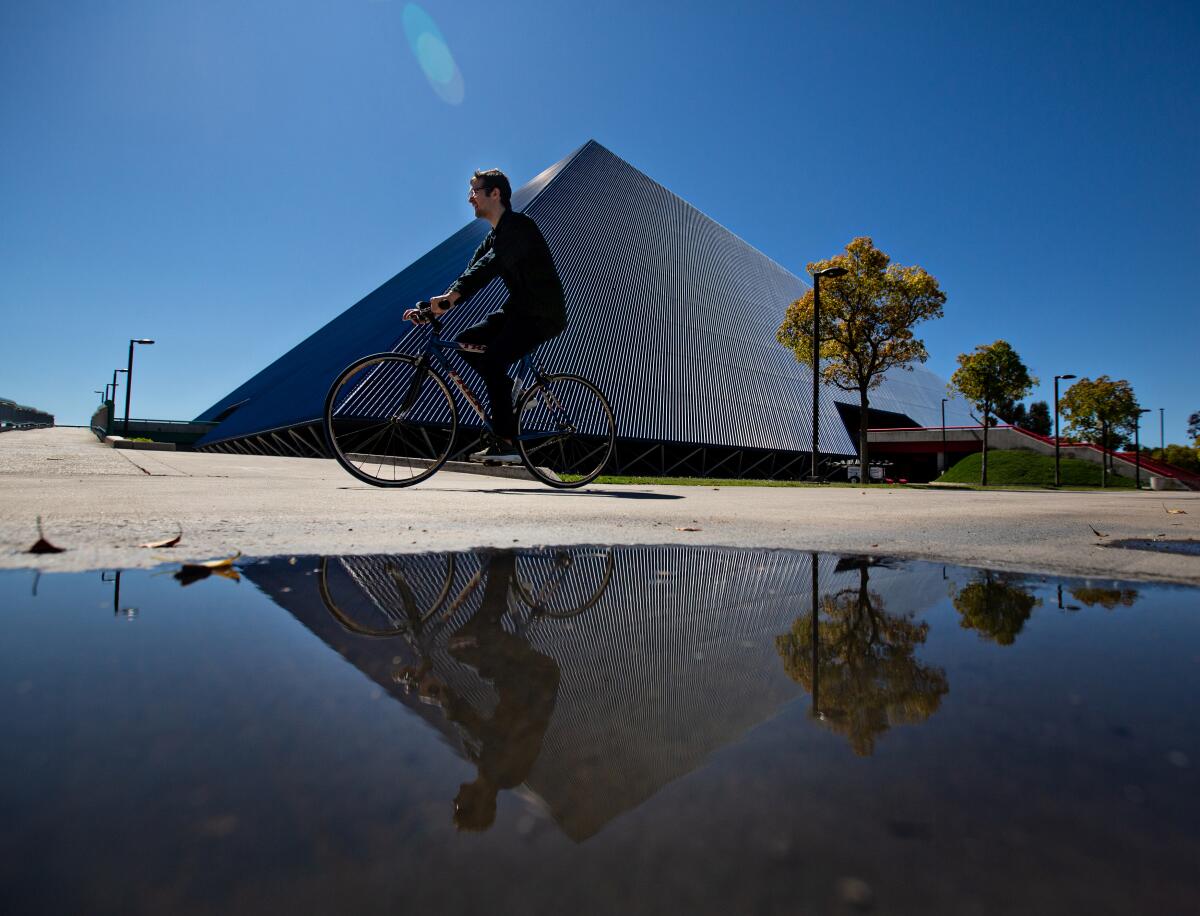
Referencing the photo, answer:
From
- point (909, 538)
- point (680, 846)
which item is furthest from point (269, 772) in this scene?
point (909, 538)

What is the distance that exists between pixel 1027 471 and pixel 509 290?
1727 inches

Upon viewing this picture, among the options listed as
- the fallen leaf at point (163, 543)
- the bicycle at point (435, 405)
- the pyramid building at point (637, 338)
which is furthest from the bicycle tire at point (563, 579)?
the pyramid building at point (637, 338)

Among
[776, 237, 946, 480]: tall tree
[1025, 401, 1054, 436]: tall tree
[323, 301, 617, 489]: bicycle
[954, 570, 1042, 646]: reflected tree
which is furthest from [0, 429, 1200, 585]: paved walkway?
[1025, 401, 1054, 436]: tall tree

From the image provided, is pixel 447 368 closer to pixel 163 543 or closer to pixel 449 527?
pixel 449 527

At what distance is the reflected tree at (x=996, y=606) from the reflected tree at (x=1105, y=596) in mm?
131

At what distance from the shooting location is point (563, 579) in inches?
77.4

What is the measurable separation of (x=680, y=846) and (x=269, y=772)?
Answer: 1.49ft

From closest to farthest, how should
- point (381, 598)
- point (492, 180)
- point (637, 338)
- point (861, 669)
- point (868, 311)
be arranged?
point (861, 669) → point (381, 598) → point (492, 180) → point (868, 311) → point (637, 338)

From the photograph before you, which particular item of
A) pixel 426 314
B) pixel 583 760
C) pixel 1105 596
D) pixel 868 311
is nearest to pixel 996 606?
pixel 1105 596

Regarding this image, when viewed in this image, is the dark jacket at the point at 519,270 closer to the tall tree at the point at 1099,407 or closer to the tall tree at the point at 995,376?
the tall tree at the point at 995,376

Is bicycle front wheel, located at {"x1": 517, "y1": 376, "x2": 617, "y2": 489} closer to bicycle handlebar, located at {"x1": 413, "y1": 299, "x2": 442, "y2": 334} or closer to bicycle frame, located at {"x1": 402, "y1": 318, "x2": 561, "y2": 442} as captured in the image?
bicycle frame, located at {"x1": 402, "y1": 318, "x2": 561, "y2": 442}

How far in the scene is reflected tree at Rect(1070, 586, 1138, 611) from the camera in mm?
1750

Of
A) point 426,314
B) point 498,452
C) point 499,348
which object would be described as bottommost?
point 498,452

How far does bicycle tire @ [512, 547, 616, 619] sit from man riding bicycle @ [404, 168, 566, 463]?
3064 millimetres
